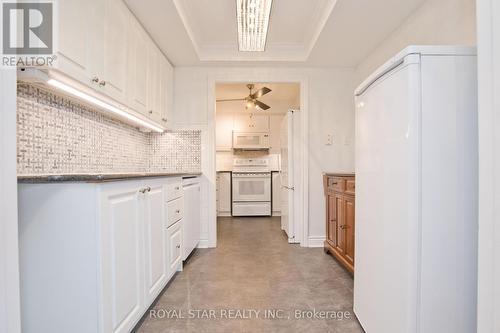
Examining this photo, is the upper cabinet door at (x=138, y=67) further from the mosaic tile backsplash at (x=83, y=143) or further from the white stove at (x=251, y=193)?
the white stove at (x=251, y=193)

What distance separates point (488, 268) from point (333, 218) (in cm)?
188

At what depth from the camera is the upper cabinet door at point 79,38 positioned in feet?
4.22

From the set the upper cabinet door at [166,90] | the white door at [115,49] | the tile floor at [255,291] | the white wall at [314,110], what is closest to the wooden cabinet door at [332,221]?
the tile floor at [255,291]

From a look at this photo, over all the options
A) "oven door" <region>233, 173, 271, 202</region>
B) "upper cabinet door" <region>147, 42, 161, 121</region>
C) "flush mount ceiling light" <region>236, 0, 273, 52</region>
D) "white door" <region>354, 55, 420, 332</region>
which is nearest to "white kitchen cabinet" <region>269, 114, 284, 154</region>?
"oven door" <region>233, 173, 271, 202</region>

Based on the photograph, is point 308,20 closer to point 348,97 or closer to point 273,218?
point 348,97

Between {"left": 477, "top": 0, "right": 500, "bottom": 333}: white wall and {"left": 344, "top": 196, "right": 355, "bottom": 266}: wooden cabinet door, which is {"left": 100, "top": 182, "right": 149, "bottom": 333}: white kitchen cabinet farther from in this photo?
{"left": 344, "top": 196, "right": 355, "bottom": 266}: wooden cabinet door

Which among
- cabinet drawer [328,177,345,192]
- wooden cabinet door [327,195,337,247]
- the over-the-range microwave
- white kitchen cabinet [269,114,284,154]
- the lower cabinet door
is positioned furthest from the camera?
white kitchen cabinet [269,114,284,154]

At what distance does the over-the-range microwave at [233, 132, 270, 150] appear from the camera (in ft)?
16.9

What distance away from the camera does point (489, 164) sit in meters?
0.77

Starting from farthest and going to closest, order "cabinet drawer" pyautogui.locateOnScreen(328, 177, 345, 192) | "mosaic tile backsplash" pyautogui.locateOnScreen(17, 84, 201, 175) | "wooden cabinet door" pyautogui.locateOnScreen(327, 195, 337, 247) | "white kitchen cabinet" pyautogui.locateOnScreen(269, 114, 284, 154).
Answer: "white kitchen cabinet" pyautogui.locateOnScreen(269, 114, 284, 154)
"wooden cabinet door" pyautogui.locateOnScreen(327, 195, 337, 247)
"cabinet drawer" pyautogui.locateOnScreen(328, 177, 345, 192)
"mosaic tile backsplash" pyautogui.locateOnScreen(17, 84, 201, 175)

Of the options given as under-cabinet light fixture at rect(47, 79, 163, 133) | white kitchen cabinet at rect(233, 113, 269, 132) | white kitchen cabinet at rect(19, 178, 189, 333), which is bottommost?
white kitchen cabinet at rect(19, 178, 189, 333)

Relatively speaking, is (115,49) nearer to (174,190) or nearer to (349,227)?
(174,190)

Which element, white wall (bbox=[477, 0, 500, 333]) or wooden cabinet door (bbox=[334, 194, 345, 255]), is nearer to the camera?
white wall (bbox=[477, 0, 500, 333])

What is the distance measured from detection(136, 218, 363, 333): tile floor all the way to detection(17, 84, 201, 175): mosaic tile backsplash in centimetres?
113
